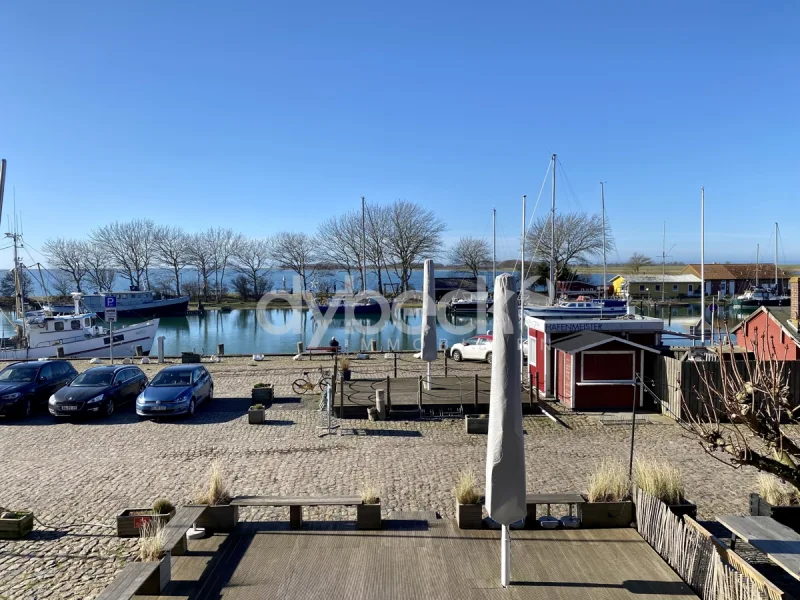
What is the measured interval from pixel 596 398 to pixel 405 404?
17.7 feet

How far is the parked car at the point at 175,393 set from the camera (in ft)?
51.4

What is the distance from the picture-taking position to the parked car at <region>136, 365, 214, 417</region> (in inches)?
616

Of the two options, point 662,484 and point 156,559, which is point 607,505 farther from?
point 156,559

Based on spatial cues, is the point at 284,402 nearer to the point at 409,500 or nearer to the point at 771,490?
the point at 409,500

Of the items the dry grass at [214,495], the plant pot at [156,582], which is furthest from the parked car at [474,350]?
the plant pot at [156,582]

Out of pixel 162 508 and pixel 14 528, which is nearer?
pixel 162 508

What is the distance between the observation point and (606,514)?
7.60m

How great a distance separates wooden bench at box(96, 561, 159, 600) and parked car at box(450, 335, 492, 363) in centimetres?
2071

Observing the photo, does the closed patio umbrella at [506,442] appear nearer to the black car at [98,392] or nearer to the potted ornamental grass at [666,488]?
the potted ornamental grass at [666,488]

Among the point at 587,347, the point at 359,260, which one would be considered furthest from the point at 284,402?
the point at 359,260

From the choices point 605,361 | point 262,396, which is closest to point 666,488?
point 605,361

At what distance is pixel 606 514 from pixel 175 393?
39.0 feet

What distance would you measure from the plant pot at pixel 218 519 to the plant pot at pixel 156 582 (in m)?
1.38

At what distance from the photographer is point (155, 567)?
5.91 m
